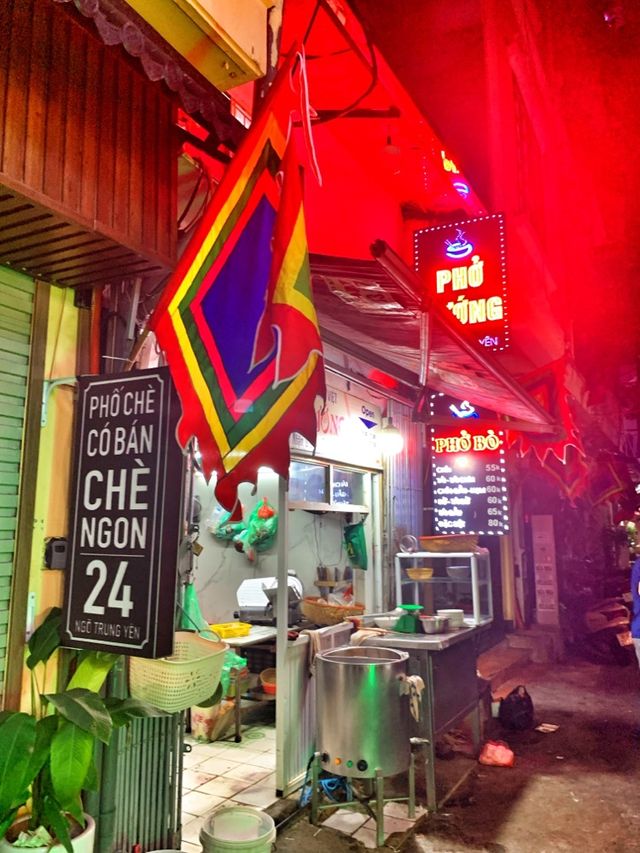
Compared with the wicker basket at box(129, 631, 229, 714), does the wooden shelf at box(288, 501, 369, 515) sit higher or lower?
higher

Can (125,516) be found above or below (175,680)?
above

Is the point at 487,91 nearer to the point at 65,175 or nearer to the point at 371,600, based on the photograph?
the point at 371,600

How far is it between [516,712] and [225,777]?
12.3ft

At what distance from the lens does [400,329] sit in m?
5.52

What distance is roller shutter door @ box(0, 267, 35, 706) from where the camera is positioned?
3.20 meters

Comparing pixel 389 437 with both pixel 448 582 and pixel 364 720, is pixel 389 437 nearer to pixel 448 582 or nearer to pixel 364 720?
pixel 448 582

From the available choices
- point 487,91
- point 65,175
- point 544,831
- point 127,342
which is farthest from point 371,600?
point 487,91

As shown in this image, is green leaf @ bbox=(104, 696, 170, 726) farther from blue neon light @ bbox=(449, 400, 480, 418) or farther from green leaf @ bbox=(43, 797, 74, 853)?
blue neon light @ bbox=(449, 400, 480, 418)

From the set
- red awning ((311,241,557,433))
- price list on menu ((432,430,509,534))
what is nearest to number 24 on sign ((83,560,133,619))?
red awning ((311,241,557,433))

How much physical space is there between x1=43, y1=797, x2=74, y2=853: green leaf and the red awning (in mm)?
3361

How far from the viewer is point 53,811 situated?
8.59 ft

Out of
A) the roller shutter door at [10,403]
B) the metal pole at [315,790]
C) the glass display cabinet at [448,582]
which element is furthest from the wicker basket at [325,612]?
the roller shutter door at [10,403]

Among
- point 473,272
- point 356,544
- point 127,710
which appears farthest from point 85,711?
point 473,272

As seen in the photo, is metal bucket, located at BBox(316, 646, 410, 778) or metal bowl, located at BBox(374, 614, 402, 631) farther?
metal bowl, located at BBox(374, 614, 402, 631)
